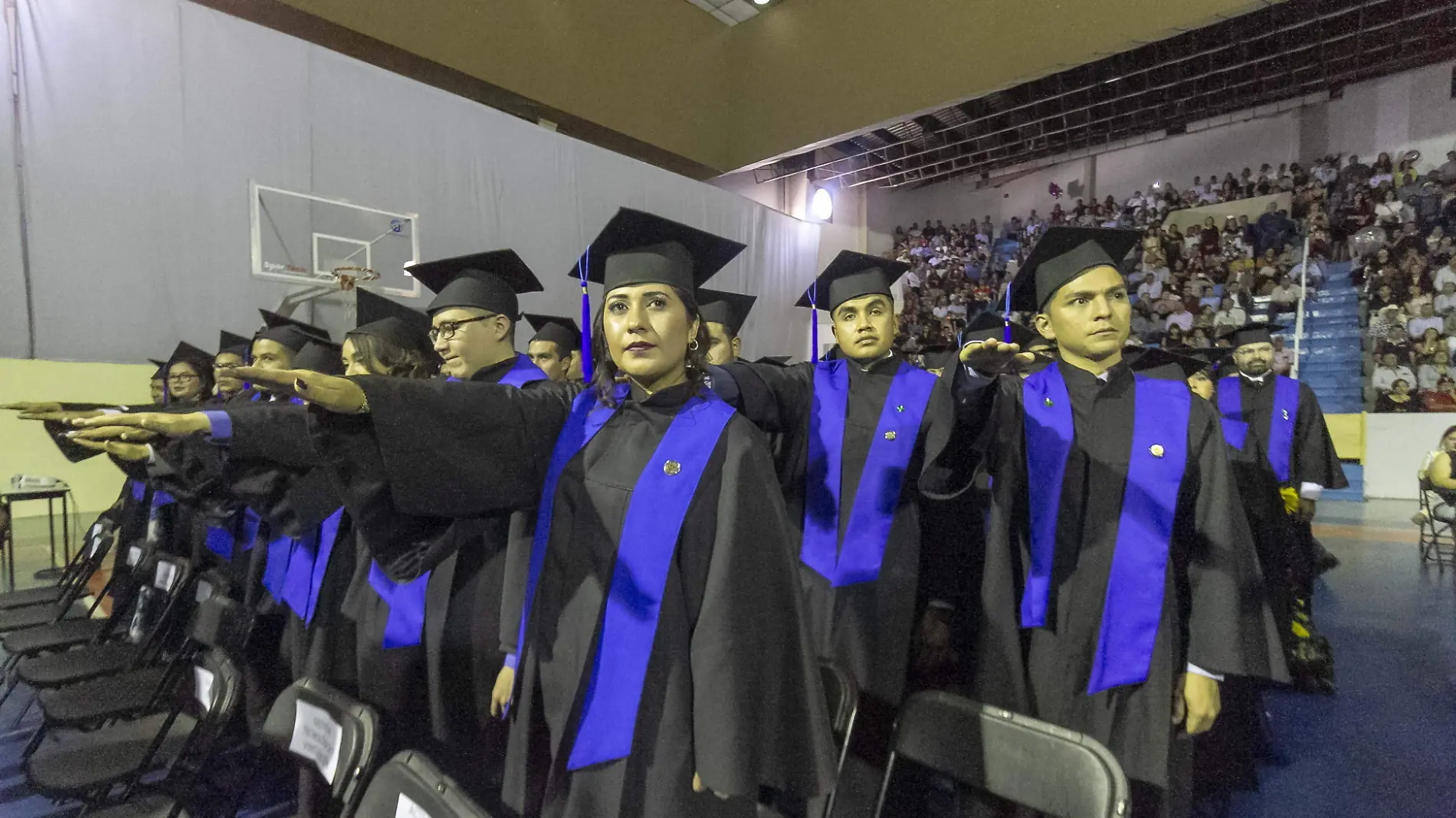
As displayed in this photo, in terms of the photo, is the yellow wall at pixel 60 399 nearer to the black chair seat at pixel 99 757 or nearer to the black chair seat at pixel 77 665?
the black chair seat at pixel 77 665

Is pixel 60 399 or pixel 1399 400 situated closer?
pixel 60 399

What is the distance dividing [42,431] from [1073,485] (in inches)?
273

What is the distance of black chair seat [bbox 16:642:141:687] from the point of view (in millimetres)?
2711

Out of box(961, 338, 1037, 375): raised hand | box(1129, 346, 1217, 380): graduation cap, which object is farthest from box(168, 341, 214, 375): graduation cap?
box(1129, 346, 1217, 380): graduation cap

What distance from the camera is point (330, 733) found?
1475 millimetres

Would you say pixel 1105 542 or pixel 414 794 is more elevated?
pixel 1105 542

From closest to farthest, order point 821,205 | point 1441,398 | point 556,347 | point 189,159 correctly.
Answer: point 556,347 → point 189,159 → point 1441,398 → point 821,205

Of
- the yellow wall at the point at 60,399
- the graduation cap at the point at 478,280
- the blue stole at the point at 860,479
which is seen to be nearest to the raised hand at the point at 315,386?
the graduation cap at the point at 478,280

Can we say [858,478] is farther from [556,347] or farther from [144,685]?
[144,685]

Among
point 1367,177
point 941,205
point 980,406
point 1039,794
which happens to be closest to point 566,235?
point 980,406

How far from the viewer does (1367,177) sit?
1127 centimetres

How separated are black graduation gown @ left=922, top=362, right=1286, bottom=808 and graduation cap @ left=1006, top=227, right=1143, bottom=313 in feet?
0.87

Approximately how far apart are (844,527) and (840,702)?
89 cm

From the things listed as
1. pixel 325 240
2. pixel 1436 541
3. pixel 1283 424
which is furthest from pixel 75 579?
pixel 1436 541
